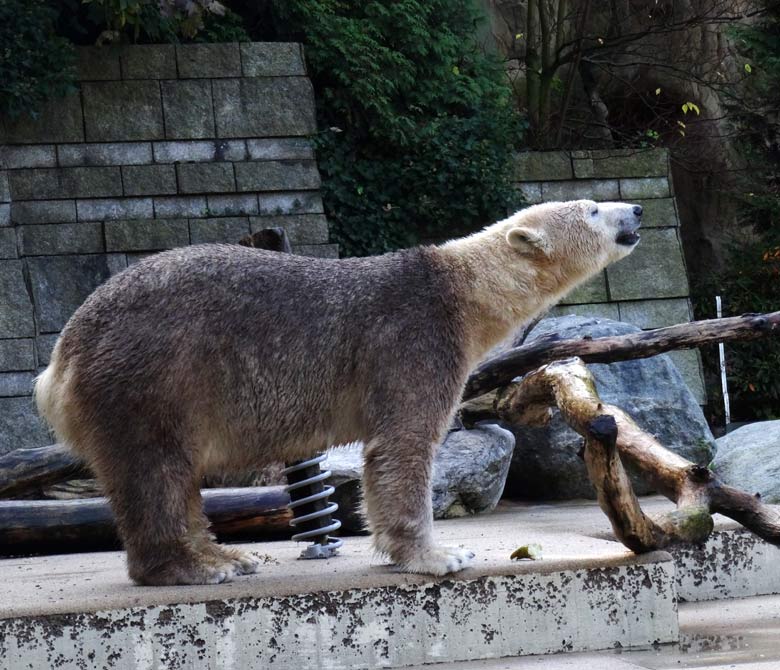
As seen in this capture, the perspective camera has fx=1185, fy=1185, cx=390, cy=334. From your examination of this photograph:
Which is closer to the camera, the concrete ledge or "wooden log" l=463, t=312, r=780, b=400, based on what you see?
the concrete ledge

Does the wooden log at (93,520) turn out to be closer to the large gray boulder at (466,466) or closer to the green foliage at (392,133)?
the large gray boulder at (466,466)

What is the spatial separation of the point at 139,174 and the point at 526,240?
5266mm

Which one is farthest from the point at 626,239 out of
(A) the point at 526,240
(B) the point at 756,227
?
(B) the point at 756,227

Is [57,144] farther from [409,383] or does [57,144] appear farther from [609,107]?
[609,107]

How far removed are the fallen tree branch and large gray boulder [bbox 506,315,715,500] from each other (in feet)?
7.62

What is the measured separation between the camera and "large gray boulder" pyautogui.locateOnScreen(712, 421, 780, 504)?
7.47 metres

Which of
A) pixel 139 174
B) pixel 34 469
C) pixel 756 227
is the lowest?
pixel 34 469

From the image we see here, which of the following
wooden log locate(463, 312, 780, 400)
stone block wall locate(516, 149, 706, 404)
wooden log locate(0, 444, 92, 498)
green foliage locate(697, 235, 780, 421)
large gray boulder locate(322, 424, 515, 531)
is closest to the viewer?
wooden log locate(463, 312, 780, 400)

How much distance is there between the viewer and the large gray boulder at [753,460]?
24.5 ft

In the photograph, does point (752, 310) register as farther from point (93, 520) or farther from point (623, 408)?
point (93, 520)

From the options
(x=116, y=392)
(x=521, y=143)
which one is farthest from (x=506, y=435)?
(x=521, y=143)

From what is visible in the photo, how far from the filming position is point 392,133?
1020cm

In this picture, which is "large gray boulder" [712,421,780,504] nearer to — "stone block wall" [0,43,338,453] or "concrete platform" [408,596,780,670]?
"concrete platform" [408,596,780,670]

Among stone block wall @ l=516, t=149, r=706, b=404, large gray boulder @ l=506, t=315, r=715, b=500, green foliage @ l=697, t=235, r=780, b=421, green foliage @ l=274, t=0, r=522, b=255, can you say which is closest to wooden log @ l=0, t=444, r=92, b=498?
large gray boulder @ l=506, t=315, r=715, b=500
